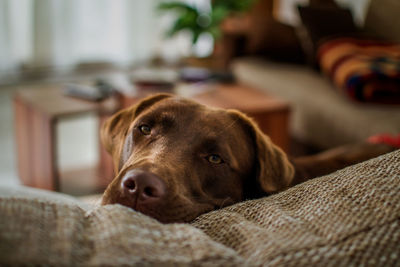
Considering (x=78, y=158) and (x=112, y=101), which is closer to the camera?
(x=112, y=101)

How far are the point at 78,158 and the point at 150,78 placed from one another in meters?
1.14

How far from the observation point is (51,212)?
687 millimetres

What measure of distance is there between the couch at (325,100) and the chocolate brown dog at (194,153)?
5.65 ft

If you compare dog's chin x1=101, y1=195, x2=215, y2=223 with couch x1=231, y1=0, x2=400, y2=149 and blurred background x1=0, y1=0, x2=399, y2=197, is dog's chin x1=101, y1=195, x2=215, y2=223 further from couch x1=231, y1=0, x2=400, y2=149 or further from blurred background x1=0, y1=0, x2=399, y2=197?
blurred background x1=0, y1=0, x2=399, y2=197

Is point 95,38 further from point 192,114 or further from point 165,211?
point 165,211

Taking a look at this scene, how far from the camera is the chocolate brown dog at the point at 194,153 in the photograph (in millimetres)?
1189

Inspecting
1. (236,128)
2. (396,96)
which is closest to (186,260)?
(236,128)

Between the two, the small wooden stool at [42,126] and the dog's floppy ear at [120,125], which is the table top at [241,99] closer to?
the small wooden stool at [42,126]

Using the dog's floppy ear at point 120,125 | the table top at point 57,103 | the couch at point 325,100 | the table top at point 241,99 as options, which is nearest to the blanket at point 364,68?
the couch at point 325,100

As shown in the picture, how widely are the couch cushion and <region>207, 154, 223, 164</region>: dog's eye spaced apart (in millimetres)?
1987

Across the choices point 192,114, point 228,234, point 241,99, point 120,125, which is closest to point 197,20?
point 241,99

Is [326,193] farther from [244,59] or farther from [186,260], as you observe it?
[244,59]

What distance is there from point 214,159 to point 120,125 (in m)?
0.42

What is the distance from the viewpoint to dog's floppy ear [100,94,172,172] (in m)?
1.56
